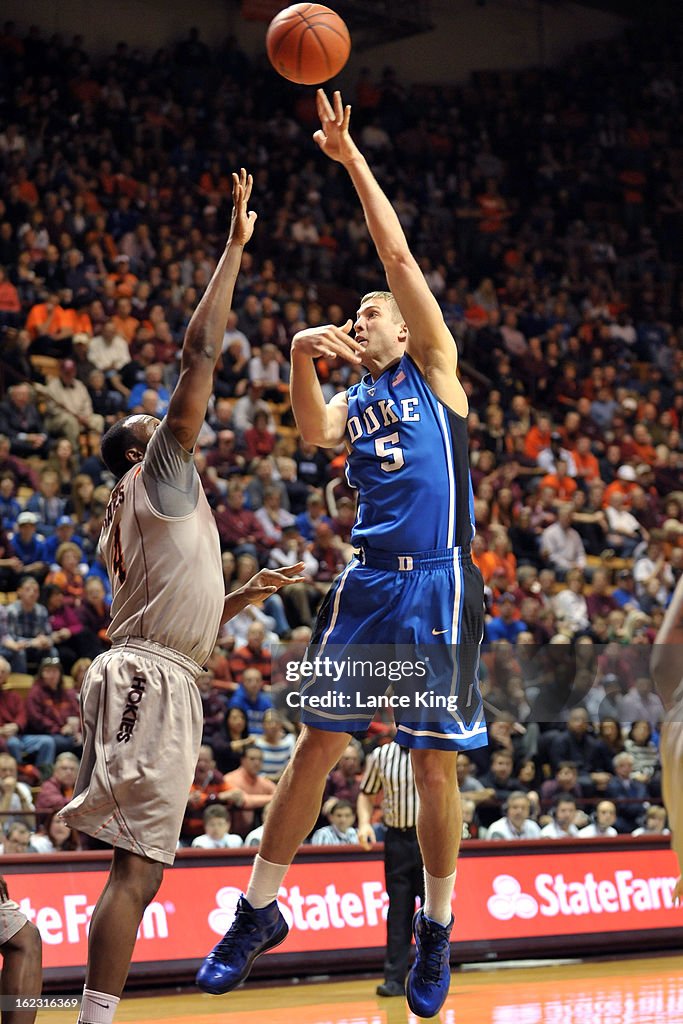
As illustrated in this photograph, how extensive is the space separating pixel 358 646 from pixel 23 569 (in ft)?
24.6

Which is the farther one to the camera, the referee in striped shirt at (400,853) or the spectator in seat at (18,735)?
the spectator in seat at (18,735)

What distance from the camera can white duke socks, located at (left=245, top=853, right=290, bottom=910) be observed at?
5.12m

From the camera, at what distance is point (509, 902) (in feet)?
34.7

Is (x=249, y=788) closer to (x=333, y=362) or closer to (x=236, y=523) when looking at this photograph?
(x=236, y=523)

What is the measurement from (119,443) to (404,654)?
132 centimetres

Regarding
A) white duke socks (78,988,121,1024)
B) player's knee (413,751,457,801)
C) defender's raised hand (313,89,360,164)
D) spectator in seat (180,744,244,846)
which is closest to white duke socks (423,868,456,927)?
player's knee (413,751,457,801)

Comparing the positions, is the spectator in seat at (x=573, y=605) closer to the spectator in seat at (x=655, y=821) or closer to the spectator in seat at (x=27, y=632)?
the spectator in seat at (x=655, y=821)

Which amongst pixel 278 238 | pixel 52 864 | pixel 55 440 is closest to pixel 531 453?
pixel 278 238

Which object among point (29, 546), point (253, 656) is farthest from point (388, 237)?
point (29, 546)

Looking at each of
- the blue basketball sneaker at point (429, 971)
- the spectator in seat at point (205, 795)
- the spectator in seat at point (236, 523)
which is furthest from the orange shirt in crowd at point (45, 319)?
the blue basketball sneaker at point (429, 971)

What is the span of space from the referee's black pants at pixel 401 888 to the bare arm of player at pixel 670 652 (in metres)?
6.09

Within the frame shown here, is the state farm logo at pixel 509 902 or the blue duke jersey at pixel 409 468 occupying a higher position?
the blue duke jersey at pixel 409 468

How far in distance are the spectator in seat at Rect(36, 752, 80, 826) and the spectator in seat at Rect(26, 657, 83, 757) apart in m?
0.53

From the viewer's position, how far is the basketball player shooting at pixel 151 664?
4.38 meters
